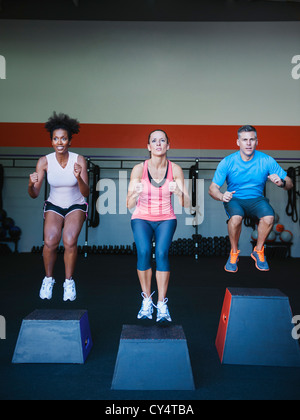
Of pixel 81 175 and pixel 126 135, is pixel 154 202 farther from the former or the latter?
pixel 126 135

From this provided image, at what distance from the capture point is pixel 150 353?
1.64m

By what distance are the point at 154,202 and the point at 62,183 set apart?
0.84 m

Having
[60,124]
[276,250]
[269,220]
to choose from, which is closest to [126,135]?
[276,250]

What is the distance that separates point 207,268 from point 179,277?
0.83 metres

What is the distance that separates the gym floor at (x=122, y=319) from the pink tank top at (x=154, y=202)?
0.87 meters

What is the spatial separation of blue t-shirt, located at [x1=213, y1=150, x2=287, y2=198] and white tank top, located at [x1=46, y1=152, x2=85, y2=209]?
1203 millimetres

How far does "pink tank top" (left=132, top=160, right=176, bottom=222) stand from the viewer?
2.44m

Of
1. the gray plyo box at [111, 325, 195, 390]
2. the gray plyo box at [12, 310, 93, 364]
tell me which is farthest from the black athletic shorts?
the gray plyo box at [111, 325, 195, 390]

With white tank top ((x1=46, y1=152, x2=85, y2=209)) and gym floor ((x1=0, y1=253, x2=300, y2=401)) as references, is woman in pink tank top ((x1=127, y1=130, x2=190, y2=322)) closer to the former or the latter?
gym floor ((x1=0, y1=253, x2=300, y2=401))

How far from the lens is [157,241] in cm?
240

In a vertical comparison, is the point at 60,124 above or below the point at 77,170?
above

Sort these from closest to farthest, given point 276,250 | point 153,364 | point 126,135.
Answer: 1. point 153,364
2. point 276,250
3. point 126,135

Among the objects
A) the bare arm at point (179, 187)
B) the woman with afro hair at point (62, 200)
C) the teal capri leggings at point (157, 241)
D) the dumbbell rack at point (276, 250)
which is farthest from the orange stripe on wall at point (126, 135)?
the teal capri leggings at point (157, 241)

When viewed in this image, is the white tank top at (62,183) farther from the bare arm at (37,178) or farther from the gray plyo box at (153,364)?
the gray plyo box at (153,364)
